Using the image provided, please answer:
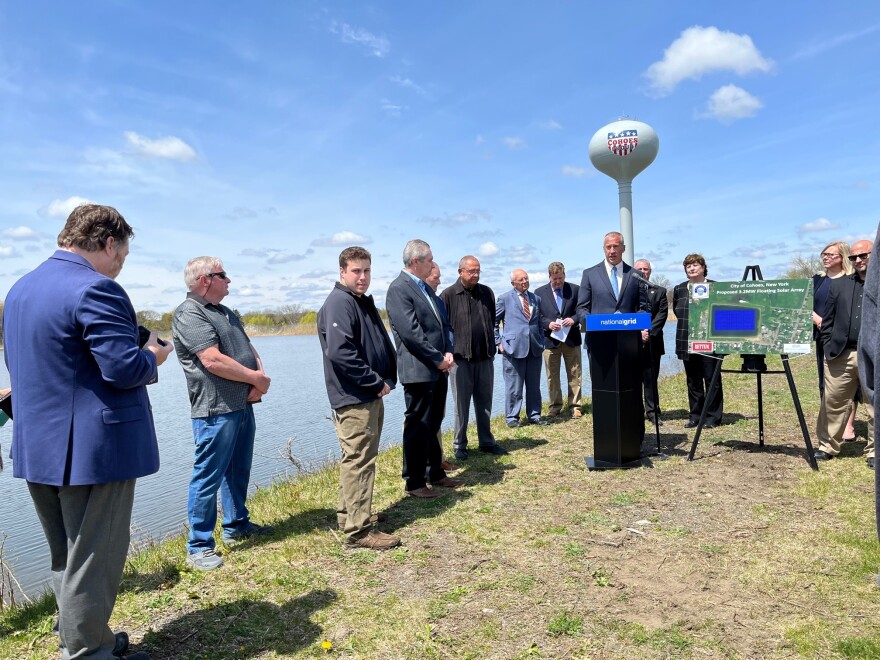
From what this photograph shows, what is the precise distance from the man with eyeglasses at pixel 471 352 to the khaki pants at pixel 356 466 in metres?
2.43

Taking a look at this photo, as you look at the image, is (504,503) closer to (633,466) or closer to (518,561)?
(518,561)

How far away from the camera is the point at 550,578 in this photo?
356 centimetres

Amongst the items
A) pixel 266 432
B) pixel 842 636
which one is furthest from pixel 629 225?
pixel 842 636

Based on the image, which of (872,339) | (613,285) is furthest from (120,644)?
(613,285)

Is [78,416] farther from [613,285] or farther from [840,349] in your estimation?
[840,349]

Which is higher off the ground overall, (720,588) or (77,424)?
(77,424)

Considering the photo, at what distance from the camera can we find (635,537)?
412cm

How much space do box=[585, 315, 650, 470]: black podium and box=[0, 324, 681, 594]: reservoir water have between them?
13.1ft

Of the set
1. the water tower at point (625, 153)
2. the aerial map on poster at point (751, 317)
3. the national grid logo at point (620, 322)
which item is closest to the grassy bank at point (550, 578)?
the aerial map on poster at point (751, 317)

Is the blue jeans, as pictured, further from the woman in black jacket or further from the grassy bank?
the woman in black jacket

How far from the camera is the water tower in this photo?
2173 centimetres

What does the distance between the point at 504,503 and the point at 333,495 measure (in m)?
1.62

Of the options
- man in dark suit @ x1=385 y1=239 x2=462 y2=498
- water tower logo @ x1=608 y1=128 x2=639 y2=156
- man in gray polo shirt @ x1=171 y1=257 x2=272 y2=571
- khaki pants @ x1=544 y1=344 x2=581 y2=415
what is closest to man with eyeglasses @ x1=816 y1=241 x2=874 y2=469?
khaki pants @ x1=544 y1=344 x2=581 y2=415

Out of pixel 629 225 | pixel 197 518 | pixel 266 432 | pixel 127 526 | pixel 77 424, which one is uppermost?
pixel 629 225
